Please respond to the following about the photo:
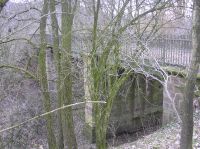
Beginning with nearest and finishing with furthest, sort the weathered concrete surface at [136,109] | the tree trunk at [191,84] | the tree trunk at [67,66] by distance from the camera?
the tree trunk at [191,84], the tree trunk at [67,66], the weathered concrete surface at [136,109]

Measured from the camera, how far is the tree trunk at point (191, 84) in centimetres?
503

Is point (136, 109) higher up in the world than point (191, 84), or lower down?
lower down

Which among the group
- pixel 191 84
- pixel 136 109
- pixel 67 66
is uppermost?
pixel 191 84

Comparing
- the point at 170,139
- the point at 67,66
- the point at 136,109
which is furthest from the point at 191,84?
the point at 136,109

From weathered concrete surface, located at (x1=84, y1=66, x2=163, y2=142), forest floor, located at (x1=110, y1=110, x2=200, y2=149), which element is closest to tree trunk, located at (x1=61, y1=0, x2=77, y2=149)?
forest floor, located at (x1=110, y1=110, x2=200, y2=149)

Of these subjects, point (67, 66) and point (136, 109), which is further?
point (136, 109)

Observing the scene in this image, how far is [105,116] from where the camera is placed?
10445 mm

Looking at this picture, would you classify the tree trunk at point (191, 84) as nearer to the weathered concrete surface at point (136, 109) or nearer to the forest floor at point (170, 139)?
the forest floor at point (170, 139)

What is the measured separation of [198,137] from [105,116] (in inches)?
114

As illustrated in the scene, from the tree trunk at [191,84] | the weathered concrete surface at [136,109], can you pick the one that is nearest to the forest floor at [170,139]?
the tree trunk at [191,84]

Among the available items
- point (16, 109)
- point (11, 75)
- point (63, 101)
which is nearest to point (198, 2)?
point (63, 101)

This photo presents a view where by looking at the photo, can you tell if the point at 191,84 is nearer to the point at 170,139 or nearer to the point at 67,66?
the point at 170,139

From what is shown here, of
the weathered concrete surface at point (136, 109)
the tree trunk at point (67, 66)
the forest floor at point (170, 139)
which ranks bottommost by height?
the weathered concrete surface at point (136, 109)

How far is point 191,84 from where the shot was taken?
5.30 m
